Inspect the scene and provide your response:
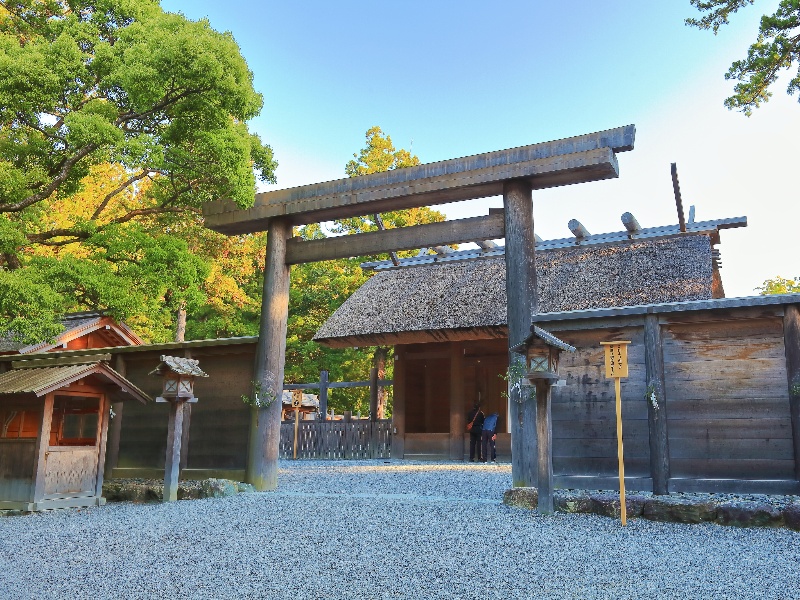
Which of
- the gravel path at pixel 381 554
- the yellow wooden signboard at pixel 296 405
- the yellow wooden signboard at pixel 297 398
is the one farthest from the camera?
the yellow wooden signboard at pixel 297 398

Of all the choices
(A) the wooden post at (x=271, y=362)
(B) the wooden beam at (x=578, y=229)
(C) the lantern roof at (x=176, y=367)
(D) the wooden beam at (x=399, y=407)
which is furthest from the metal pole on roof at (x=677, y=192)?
(C) the lantern roof at (x=176, y=367)

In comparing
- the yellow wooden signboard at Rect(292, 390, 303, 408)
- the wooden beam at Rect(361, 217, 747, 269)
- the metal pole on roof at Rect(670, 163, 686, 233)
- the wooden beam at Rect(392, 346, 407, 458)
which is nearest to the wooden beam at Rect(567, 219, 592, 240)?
the wooden beam at Rect(361, 217, 747, 269)

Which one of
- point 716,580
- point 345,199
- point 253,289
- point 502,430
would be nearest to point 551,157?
point 345,199

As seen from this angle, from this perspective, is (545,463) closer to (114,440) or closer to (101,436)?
(101,436)

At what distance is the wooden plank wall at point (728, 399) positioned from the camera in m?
6.55

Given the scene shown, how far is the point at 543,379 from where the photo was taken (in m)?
6.60

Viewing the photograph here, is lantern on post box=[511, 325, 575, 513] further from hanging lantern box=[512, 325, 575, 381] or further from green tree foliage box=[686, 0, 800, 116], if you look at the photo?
green tree foliage box=[686, 0, 800, 116]

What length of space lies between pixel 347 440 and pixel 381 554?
40.1 ft

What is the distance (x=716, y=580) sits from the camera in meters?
4.14

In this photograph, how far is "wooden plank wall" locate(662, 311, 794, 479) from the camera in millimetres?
6555

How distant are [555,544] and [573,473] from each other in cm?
227

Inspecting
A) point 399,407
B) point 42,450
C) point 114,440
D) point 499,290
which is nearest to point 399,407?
point 399,407

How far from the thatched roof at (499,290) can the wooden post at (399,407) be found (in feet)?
5.48

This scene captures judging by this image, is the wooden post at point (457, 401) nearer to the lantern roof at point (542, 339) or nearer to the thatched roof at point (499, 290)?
the thatched roof at point (499, 290)
